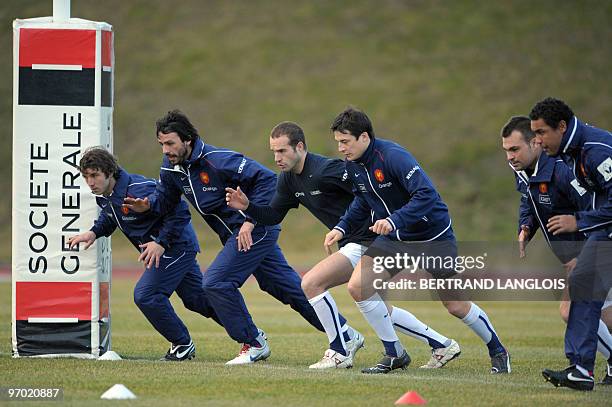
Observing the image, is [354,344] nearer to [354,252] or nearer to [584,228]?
[354,252]

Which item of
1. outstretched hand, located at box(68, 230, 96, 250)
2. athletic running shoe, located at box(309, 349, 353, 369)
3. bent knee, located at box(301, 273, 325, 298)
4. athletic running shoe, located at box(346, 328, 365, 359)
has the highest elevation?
outstretched hand, located at box(68, 230, 96, 250)

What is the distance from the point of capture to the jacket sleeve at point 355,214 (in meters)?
9.59

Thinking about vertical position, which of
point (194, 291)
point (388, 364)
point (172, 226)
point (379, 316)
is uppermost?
point (172, 226)

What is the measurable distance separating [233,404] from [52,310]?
358cm

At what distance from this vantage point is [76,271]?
10375 millimetres

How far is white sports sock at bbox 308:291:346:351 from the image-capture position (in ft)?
31.5

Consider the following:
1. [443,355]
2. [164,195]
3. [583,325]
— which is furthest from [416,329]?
[164,195]

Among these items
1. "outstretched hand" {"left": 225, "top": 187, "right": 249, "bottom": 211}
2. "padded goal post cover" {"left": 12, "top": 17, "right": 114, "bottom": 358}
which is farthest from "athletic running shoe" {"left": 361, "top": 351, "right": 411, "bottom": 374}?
"padded goal post cover" {"left": 12, "top": 17, "right": 114, "bottom": 358}

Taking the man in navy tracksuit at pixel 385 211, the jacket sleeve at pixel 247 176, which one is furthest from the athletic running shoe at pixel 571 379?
the jacket sleeve at pixel 247 176

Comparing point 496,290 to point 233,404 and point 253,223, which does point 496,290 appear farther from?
point 233,404

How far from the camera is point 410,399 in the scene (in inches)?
293

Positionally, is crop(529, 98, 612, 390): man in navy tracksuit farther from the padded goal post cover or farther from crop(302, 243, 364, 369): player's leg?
the padded goal post cover

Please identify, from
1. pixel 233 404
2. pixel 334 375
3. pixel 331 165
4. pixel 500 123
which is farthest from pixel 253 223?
pixel 500 123

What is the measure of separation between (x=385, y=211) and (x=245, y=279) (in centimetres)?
172
